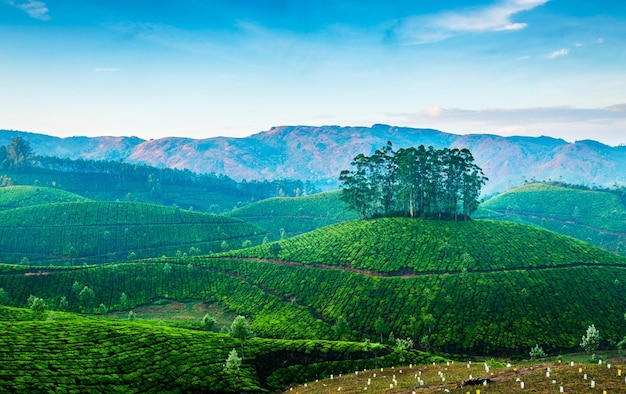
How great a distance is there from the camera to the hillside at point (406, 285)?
98.6m

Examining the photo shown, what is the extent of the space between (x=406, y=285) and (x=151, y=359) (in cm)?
7053

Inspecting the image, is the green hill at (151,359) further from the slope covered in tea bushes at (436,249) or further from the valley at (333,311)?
the slope covered in tea bushes at (436,249)

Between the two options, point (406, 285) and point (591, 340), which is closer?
point (591, 340)

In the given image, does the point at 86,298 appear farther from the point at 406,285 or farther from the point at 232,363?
the point at 406,285

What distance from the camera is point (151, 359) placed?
223ft

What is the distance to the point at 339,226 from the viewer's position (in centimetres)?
16775

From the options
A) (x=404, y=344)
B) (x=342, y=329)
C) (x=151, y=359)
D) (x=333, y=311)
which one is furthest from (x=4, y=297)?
(x=404, y=344)

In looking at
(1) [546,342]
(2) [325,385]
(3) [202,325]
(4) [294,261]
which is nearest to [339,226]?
(4) [294,261]

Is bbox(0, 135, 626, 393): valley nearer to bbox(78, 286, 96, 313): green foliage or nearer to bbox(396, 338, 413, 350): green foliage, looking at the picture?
bbox(78, 286, 96, 313): green foliage

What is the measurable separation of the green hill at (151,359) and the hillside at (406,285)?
23.7m

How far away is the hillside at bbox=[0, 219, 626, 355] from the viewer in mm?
98625

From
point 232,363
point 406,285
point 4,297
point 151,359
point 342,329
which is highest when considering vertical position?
point 151,359

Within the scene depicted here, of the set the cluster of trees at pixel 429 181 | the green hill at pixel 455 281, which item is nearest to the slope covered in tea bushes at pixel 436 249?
the green hill at pixel 455 281

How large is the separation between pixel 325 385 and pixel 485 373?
2354 centimetres
